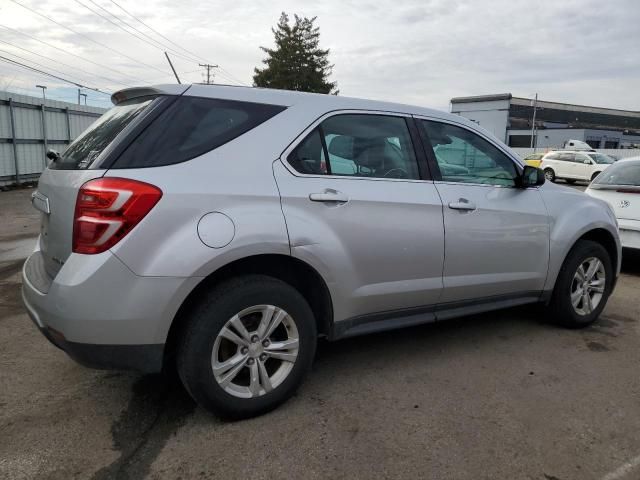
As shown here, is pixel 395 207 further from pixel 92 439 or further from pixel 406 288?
pixel 92 439

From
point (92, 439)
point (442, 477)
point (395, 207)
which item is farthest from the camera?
point (395, 207)

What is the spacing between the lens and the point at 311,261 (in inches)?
110

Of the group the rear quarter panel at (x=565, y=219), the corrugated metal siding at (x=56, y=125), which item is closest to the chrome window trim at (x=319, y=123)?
the rear quarter panel at (x=565, y=219)

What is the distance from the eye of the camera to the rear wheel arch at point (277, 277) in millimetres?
2590

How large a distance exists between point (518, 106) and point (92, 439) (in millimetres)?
78368

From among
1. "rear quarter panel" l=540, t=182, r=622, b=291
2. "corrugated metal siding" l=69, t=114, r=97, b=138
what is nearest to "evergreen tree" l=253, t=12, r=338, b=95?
"corrugated metal siding" l=69, t=114, r=97, b=138

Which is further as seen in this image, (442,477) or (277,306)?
(277,306)

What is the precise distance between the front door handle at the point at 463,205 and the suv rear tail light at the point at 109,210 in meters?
1.89

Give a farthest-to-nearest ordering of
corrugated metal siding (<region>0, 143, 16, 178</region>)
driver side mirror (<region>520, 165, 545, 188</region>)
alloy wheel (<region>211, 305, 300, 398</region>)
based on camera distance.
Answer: corrugated metal siding (<region>0, 143, 16, 178</region>) → driver side mirror (<region>520, 165, 545, 188</region>) → alloy wheel (<region>211, 305, 300, 398</region>)

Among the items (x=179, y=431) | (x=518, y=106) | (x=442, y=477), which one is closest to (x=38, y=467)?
(x=179, y=431)

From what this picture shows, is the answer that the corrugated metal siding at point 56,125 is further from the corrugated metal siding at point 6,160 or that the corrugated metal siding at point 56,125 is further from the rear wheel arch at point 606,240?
the rear wheel arch at point 606,240

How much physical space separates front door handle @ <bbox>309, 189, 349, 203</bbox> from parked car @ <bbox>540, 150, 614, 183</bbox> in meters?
23.1

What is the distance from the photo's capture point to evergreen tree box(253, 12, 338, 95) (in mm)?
50219

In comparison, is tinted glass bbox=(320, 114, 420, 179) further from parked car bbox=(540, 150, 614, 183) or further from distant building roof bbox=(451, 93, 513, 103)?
distant building roof bbox=(451, 93, 513, 103)
